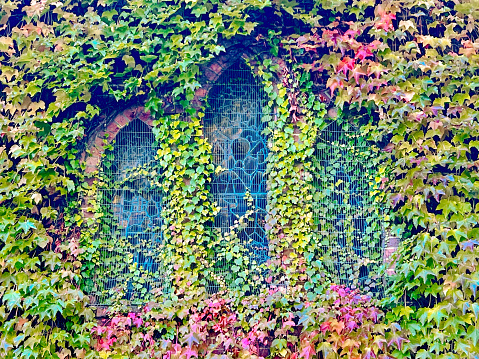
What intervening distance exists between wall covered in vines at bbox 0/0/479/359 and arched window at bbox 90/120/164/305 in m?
0.02

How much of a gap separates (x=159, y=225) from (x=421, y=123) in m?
3.07

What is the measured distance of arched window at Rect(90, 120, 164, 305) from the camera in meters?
5.23

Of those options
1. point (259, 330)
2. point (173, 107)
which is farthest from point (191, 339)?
point (173, 107)

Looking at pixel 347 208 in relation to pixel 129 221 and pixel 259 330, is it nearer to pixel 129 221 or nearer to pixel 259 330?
pixel 259 330

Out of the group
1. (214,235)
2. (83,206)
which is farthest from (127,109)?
(214,235)

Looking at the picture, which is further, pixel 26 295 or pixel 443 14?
pixel 443 14

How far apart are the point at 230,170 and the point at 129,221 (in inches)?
50.0

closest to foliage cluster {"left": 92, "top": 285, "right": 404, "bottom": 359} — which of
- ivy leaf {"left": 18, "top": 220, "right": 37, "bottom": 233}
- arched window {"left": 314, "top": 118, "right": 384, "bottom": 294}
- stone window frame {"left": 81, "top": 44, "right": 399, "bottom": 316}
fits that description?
arched window {"left": 314, "top": 118, "right": 384, "bottom": 294}

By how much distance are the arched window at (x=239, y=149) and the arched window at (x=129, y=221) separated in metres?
0.73

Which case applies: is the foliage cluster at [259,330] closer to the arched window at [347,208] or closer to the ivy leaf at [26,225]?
the arched window at [347,208]

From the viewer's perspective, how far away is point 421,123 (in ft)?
17.0

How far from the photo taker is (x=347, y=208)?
5.32 m

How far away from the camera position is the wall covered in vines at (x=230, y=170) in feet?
16.2

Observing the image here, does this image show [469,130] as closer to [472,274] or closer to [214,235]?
[472,274]
